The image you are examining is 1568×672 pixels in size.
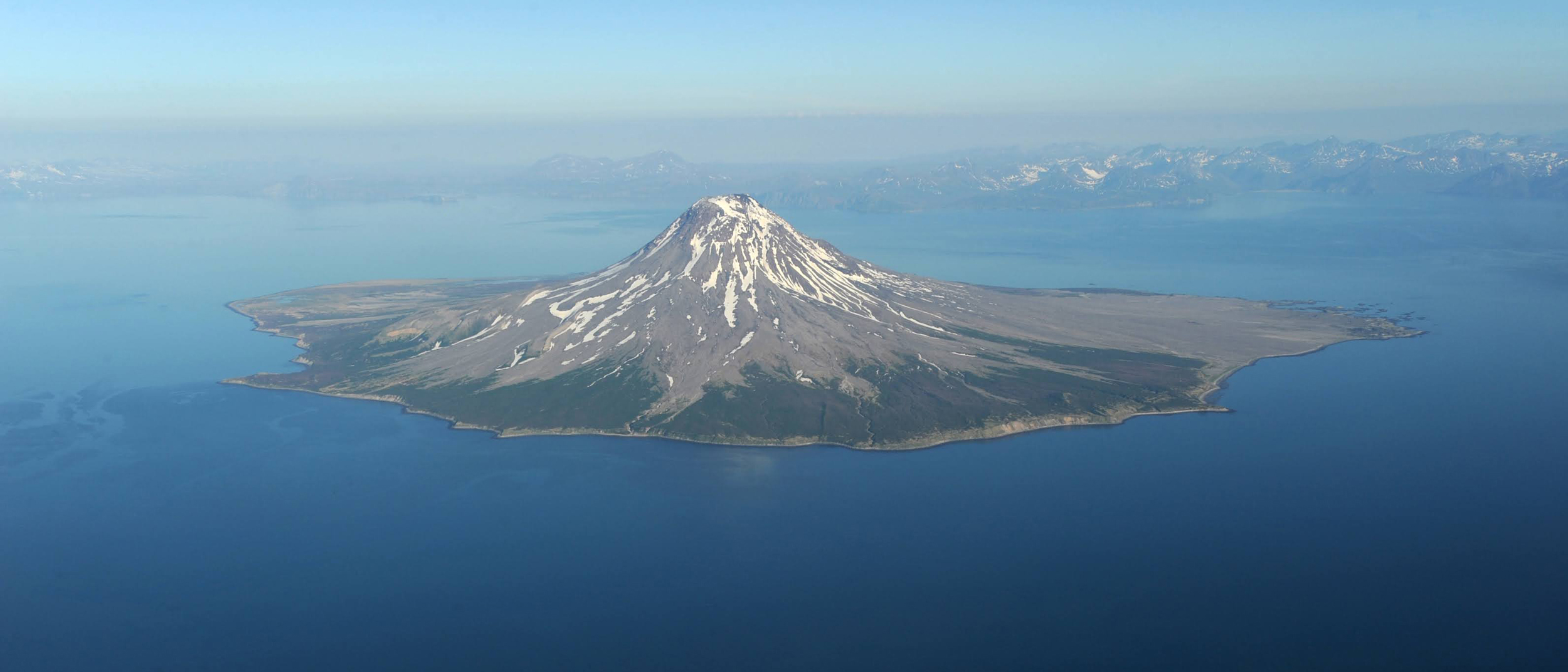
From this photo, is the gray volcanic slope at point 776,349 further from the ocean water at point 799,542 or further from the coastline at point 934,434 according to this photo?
the ocean water at point 799,542

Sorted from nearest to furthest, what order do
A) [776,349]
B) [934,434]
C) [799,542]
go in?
[799,542] < [934,434] < [776,349]

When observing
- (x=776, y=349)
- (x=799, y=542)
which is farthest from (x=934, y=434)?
(x=799, y=542)

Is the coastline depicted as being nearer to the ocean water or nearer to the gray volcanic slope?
the gray volcanic slope

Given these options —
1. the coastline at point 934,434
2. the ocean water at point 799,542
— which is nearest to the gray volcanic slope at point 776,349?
the coastline at point 934,434

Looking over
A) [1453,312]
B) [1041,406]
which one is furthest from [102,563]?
[1453,312]

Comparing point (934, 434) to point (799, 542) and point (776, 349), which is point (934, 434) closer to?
point (776, 349)
